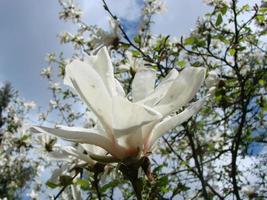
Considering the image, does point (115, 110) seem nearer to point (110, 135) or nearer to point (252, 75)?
point (110, 135)

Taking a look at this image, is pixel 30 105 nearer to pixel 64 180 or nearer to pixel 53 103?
pixel 53 103

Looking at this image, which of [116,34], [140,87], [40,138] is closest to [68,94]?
[116,34]

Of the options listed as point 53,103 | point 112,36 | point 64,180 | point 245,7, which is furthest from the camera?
point 53,103

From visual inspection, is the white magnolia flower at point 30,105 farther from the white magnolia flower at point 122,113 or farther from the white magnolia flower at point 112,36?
the white magnolia flower at point 122,113

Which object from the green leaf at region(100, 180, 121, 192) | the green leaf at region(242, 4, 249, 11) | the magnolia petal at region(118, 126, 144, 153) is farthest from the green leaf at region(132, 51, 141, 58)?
the magnolia petal at region(118, 126, 144, 153)

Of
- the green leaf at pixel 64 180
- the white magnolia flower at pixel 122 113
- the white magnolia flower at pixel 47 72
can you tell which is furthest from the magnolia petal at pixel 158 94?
the white magnolia flower at pixel 47 72

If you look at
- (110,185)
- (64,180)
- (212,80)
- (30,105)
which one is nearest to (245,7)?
(212,80)

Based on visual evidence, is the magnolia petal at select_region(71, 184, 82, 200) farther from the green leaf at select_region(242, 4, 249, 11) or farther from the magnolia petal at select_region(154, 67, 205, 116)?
the green leaf at select_region(242, 4, 249, 11)
